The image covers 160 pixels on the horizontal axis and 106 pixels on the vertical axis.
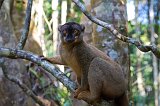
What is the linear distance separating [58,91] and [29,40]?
160 cm

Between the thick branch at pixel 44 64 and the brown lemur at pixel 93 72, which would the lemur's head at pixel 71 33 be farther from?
the thick branch at pixel 44 64

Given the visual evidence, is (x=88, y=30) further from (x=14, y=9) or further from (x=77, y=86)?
(x=14, y=9)

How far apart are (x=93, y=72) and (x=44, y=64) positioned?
0.53 metres

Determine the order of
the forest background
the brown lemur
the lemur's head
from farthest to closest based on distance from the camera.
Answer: the forest background < the lemur's head < the brown lemur

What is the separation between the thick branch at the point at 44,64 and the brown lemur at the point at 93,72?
0.23 metres

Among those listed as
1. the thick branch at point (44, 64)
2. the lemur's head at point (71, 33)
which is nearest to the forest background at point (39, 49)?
the thick branch at point (44, 64)

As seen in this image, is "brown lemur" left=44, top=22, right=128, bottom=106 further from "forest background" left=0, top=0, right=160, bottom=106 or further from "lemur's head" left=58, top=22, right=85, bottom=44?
"forest background" left=0, top=0, right=160, bottom=106

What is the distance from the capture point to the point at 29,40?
7805mm

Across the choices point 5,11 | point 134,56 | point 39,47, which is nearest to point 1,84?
point 5,11

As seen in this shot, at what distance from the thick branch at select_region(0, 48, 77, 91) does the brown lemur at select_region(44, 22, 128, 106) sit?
0.23 meters

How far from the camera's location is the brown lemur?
403 centimetres

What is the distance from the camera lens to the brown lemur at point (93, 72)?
13.2 ft

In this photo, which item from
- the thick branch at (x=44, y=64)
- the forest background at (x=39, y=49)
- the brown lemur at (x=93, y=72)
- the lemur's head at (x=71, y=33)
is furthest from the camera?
the forest background at (x=39, y=49)

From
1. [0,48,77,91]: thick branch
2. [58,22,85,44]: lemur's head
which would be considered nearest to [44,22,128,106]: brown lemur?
[58,22,85,44]: lemur's head
